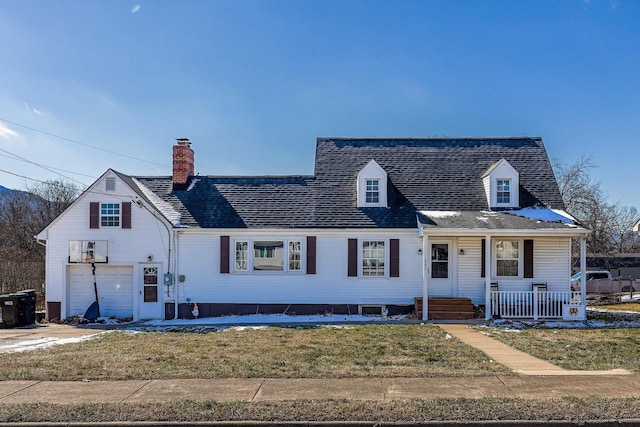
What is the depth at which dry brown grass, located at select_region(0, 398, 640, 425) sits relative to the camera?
6027mm

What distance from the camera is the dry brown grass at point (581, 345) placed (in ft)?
30.0

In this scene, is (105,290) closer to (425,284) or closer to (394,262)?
(394,262)

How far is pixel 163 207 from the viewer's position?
1833cm

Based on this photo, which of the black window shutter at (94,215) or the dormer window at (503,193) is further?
the dormer window at (503,193)

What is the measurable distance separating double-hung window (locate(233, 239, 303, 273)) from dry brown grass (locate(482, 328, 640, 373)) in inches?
273

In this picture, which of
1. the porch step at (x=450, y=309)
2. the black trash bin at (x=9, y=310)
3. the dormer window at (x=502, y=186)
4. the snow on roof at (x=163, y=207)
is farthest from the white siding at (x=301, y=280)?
the black trash bin at (x=9, y=310)

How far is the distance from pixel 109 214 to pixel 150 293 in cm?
322

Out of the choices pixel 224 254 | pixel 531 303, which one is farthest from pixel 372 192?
pixel 531 303

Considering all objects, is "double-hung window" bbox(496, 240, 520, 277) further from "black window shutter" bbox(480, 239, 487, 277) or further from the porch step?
the porch step

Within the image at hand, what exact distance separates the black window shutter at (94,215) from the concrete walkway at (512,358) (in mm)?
12617

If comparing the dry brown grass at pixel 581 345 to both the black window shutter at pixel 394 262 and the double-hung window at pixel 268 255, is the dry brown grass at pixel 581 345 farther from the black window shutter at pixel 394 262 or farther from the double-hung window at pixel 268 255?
the double-hung window at pixel 268 255

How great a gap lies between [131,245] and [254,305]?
4.94 metres

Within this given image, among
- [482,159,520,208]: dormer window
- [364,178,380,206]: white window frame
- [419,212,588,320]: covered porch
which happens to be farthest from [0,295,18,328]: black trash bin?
[482,159,520,208]: dormer window

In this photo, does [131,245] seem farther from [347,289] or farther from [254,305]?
[347,289]
